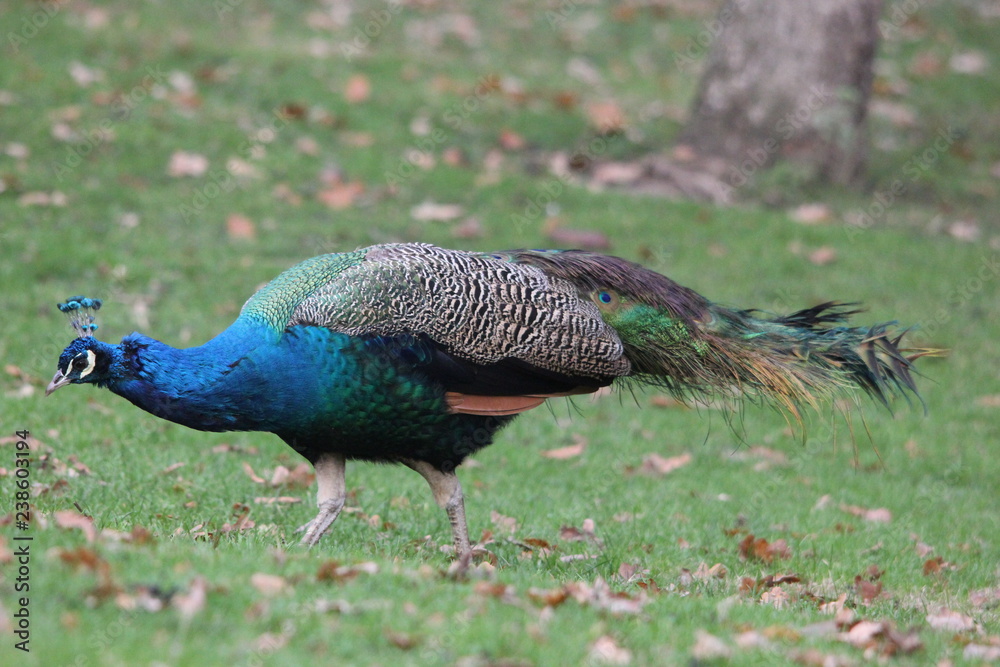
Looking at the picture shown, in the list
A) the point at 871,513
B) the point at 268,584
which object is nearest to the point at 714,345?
the point at 871,513

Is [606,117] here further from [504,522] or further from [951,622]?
[951,622]

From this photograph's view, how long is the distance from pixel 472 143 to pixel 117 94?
3.56 meters

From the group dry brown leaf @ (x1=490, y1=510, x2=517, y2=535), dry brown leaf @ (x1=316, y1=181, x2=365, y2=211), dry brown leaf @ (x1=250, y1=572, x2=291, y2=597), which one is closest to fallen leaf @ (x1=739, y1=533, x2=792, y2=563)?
dry brown leaf @ (x1=490, y1=510, x2=517, y2=535)

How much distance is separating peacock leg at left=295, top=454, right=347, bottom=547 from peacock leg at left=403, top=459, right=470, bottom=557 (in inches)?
12.8

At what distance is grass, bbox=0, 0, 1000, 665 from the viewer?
13.1ft

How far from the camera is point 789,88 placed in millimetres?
11953

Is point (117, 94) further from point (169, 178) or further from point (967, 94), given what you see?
point (967, 94)

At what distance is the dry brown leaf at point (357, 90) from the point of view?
12.8m

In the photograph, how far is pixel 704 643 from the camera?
4.07 m

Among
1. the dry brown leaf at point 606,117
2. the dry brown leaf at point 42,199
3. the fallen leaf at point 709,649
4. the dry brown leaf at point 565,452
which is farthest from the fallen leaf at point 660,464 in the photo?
the dry brown leaf at point 606,117

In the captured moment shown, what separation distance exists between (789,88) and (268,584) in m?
9.38

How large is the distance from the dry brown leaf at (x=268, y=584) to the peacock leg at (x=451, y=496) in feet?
5.85

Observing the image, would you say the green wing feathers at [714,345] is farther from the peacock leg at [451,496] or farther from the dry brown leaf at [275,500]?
the dry brown leaf at [275,500]

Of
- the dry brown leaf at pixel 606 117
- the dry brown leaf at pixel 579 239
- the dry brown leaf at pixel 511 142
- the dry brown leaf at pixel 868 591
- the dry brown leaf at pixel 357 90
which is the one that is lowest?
the dry brown leaf at pixel 868 591
